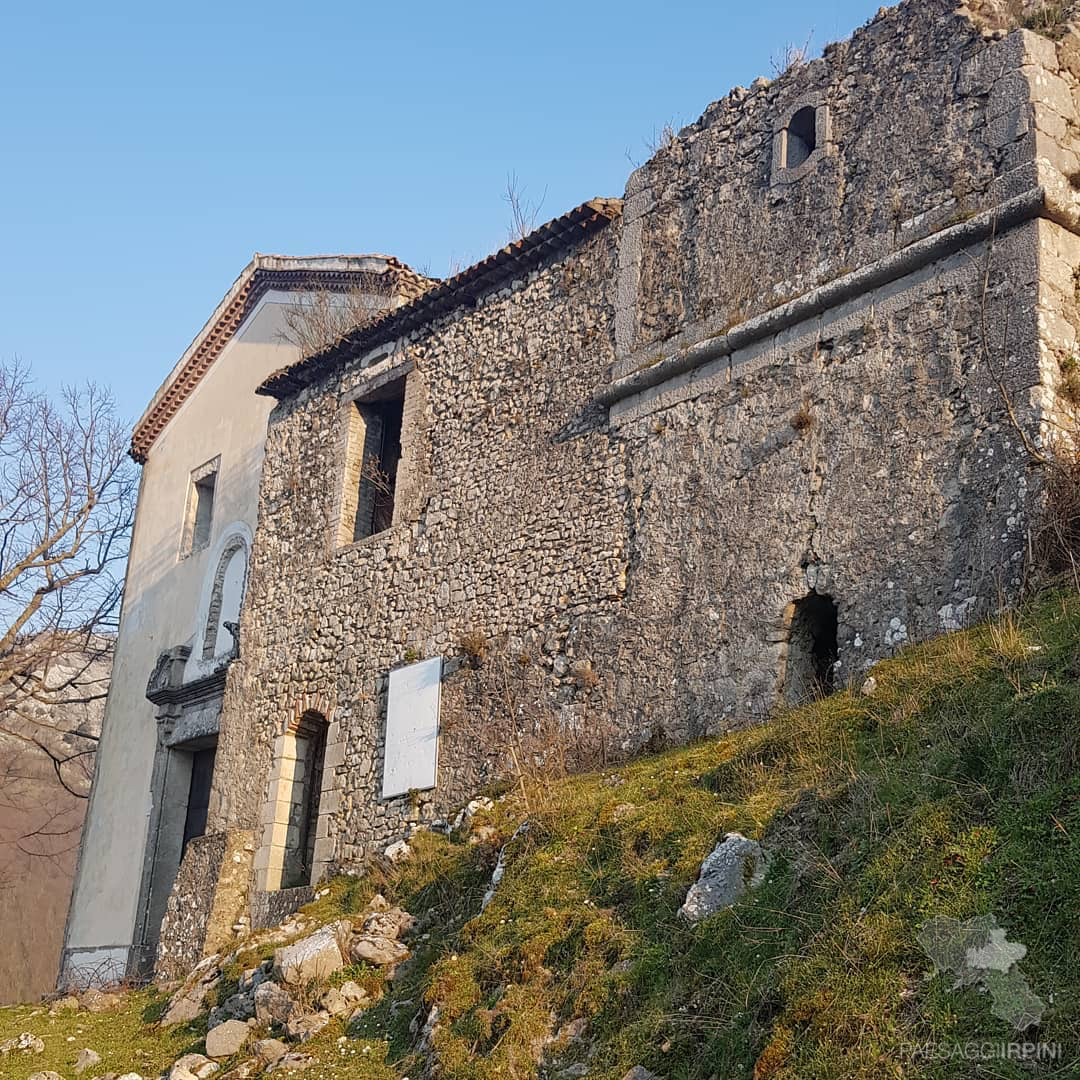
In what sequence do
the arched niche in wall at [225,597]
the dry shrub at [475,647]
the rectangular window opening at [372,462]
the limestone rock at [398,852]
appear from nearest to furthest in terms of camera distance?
1. the limestone rock at [398,852]
2. the dry shrub at [475,647]
3. the rectangular window opening at [372,462]
4. the arched niche in wall at [225,597]

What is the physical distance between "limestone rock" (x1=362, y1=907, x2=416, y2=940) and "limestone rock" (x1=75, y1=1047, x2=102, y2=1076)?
2.17 meters

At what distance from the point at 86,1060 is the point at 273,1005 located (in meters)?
1.88

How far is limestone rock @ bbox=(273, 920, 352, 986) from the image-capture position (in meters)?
7.65

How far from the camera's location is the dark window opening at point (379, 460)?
41.9 feet

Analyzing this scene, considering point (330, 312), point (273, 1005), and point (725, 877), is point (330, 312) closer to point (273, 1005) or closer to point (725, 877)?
point (273, 1005)

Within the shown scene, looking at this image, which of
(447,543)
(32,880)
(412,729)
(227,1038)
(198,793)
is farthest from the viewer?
(32,880)

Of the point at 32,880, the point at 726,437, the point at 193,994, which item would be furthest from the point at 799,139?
the point at 32,880

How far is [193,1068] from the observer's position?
7355 millimetres


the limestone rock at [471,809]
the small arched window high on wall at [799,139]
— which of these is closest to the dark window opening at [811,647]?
the limestone rock at [471,809]

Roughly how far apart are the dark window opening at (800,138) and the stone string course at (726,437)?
5.0 inches

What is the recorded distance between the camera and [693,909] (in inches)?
218

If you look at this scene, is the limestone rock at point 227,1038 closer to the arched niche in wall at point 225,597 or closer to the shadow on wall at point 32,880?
the arched niche in wall at point 225,597

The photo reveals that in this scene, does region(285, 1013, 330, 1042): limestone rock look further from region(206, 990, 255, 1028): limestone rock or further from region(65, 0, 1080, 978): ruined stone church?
region(65, 0, 1080, 978): ruined stone church

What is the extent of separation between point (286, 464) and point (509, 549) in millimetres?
4378
